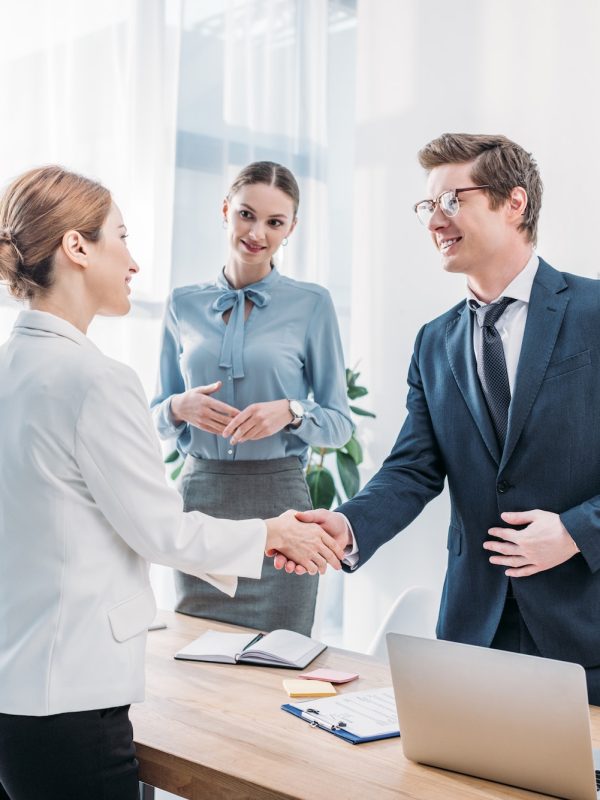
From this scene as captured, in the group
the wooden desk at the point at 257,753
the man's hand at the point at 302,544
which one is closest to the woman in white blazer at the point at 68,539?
the wooden desk at the point at 257,753

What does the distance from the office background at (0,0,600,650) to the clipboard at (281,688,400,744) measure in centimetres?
220

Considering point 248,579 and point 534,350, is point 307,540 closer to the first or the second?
point 534,350

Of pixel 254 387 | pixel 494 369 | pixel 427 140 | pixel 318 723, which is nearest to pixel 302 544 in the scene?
pixel 318 723

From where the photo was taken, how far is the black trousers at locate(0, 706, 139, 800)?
142 cm

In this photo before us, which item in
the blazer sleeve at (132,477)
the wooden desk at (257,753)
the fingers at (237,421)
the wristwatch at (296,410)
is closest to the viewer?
the wooden desk at (257,753)

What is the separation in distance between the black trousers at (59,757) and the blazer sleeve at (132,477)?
29 cm

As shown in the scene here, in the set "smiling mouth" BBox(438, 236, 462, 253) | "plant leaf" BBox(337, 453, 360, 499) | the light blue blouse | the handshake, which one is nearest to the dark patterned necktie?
"smiling mouth" BBox(438, 236, 462, 253)

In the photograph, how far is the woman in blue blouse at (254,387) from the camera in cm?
271

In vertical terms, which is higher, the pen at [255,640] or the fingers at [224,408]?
the fingers at [224,408]

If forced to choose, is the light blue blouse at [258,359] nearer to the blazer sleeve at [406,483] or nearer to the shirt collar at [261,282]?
the shirt collar at [261,282]

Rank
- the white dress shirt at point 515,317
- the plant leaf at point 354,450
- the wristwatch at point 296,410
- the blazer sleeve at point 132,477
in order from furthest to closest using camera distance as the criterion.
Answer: the plant leaf at point 354,450
the wristwatch at point 296,410
the white dress shirt at point 515,317
the blazer sleeve at point 132,477

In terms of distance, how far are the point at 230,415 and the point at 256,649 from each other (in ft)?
2.67

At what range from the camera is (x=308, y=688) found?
179 centimetres

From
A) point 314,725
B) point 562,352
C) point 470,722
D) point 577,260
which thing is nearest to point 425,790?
point 470,722
